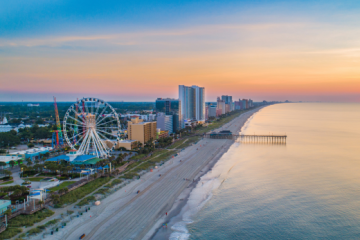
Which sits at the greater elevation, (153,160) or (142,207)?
(153,160)

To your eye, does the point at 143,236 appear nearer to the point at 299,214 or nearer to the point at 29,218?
the point at 29,218

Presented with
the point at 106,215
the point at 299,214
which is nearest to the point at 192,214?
the point at 106,215

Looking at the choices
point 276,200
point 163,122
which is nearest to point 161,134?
point 163,122

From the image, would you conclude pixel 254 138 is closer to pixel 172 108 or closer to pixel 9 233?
pixel 172 108

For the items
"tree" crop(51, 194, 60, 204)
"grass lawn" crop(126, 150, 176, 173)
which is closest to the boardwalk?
"grass lawn" crop(126, 150, 176, 173)

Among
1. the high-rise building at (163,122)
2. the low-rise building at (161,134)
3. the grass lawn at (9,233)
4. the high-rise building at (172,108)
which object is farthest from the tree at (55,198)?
the high-rise building at (172,108)

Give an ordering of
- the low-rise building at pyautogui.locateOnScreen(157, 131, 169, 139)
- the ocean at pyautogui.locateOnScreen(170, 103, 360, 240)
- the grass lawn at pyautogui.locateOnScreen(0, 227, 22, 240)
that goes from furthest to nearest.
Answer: the low-rise building at pyautogui.locateOnScreen(157, 131, 169, 139) < the ocean at pyautogui.locateOnScreen(170, 103, 360, 240) < the grass lawn at pyautogui.locateOnScreen(0, 227, 22, 240)

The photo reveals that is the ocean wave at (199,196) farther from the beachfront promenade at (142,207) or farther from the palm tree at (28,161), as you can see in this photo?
the palm tree at (28,161)

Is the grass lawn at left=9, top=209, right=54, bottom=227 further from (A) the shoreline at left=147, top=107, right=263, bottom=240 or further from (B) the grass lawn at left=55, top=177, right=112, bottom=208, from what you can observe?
(A) the shoreline at left=147, top=107, right=263, bottom=240
